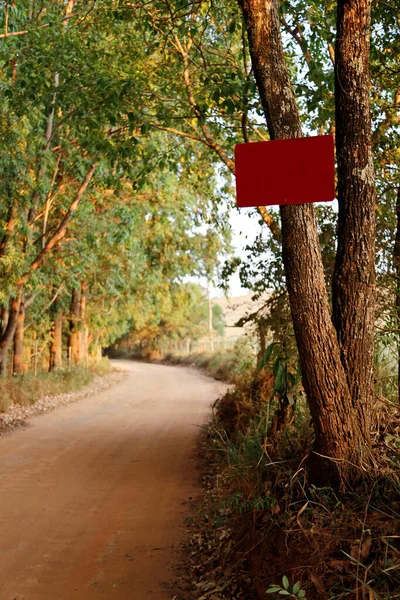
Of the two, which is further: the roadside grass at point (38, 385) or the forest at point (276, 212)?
the roadside grass at point (38, 385)

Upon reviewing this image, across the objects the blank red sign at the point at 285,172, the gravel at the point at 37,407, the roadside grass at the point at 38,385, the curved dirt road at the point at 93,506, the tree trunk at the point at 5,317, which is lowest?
the curved dirt road at the point at 93,506

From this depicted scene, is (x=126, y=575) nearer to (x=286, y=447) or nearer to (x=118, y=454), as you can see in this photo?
(x=286, y=447)

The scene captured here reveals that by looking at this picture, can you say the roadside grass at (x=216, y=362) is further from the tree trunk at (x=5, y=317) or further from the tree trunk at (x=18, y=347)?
the tree trunk at (x=5, y=317)

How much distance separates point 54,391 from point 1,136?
929 centimetres

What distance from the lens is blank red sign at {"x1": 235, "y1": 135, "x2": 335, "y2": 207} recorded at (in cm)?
361

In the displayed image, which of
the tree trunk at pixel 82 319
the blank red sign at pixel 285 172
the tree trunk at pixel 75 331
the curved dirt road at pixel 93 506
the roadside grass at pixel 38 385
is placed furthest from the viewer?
the tree trunk at pixel 82 319

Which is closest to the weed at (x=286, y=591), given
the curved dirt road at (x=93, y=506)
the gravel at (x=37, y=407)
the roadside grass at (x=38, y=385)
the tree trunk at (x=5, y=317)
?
the curved dirt road at (x=93, y=506)

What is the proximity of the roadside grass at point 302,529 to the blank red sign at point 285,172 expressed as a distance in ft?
6.25

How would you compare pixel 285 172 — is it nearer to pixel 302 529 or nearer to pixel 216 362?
pixel 302 529

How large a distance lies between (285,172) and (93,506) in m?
4.95

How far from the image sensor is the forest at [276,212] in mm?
4188

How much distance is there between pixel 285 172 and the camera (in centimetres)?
367

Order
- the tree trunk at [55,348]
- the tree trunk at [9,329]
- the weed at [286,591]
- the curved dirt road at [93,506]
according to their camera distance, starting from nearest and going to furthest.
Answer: the weed at [286,591], the curved dirt road at [93,506], the tree trunk at [9,329], the tree trunk at [55,348]

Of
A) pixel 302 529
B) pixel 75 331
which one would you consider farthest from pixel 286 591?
pixel 75 331
